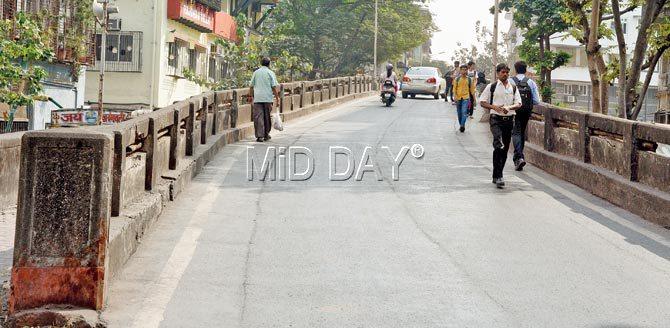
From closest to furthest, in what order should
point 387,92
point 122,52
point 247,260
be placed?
1. point 247,260
2. point 122,52
3. point 387,92

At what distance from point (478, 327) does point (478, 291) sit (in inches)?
40.5

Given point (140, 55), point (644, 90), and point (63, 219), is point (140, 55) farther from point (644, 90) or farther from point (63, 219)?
point (63, 219)

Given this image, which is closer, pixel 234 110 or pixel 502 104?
pixel 502 104

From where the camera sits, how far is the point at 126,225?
7.73 metres

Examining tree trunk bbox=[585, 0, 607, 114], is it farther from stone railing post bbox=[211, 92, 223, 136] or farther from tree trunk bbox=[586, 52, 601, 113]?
stone railing post bbox=[211, 92, 223, 136]

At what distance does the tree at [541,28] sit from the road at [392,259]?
24.8 metres

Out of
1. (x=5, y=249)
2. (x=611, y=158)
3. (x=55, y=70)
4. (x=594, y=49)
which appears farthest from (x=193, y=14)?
(x=5, y=249)

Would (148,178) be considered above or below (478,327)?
above

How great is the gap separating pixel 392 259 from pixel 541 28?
103 feet

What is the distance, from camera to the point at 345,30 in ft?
209

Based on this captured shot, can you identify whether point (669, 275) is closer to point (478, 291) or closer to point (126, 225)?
point (478, 291)

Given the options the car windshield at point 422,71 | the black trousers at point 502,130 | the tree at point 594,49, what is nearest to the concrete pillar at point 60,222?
the black trousers at point 502,130

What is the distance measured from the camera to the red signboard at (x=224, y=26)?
4759cm

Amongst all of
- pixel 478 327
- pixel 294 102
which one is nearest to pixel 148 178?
pixel 478 327
